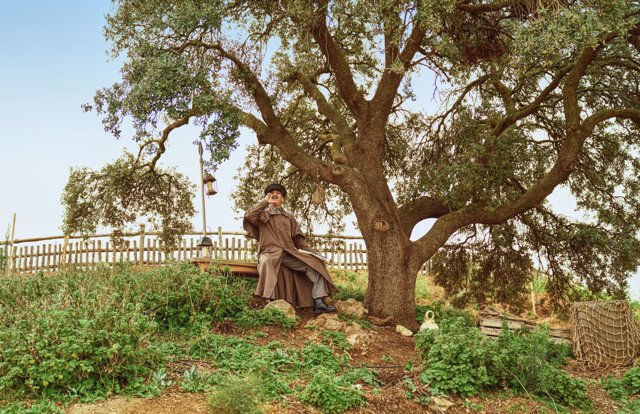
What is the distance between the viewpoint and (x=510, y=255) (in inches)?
574

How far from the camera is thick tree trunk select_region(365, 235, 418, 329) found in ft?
37.8

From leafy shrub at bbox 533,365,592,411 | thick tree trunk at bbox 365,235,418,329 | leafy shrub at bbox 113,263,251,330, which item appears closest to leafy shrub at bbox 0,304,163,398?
leafy shrub at bbox 113,263,251,330

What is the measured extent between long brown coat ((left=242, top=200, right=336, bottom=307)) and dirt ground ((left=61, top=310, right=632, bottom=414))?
1.26 meters

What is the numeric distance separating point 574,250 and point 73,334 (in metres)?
10.8

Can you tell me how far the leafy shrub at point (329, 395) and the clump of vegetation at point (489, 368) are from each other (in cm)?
104

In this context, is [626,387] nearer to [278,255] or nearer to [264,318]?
[264,318]

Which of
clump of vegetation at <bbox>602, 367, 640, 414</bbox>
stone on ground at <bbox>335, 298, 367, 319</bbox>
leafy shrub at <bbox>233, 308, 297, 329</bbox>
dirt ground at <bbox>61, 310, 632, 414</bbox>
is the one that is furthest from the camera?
stone on ground at <bbox>335, 298, 367, 319</bbox>

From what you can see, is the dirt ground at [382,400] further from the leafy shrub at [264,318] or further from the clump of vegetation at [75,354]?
the clump of vegetation at [75,354]

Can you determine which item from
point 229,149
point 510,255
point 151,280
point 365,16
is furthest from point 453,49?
point 151,280

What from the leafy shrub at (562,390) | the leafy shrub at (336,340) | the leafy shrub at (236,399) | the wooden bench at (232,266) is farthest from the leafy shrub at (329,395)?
the wooden bench at (232,266)

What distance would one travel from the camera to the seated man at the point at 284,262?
1071 centimetres

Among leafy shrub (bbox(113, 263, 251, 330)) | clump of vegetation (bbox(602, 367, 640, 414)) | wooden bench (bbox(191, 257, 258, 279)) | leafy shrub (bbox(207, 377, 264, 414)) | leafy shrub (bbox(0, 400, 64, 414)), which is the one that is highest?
wooden bench (bbox(191, 257, 258, 279))

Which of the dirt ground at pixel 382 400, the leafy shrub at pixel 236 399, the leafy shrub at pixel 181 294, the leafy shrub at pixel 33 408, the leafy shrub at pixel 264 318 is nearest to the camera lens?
the leafy shrub at pixel 236 399

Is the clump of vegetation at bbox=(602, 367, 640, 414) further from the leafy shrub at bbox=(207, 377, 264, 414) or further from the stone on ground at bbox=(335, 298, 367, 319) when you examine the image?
the leafy shrub at bbox=(207, 377, 264, 414)
